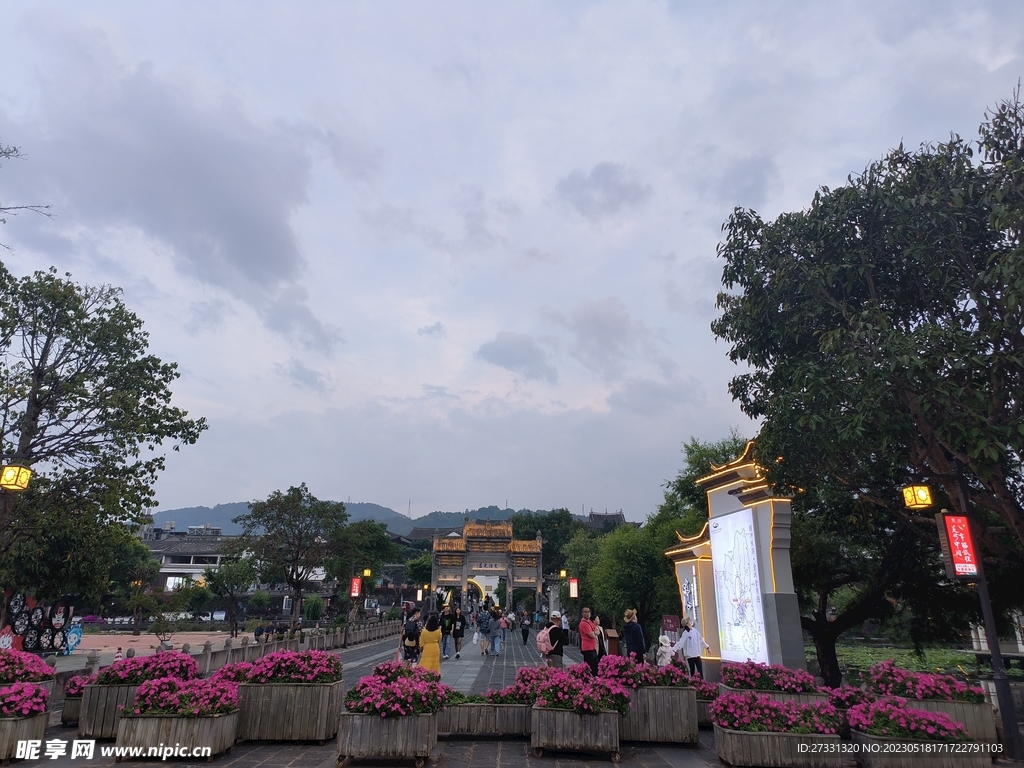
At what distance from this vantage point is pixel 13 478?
10891 mm

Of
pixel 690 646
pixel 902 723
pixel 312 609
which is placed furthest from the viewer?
pixel 312 609

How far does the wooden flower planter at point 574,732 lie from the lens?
727cm

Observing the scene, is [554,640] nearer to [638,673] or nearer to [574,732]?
[638,673]

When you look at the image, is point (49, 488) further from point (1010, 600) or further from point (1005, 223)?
point (1010, 600)

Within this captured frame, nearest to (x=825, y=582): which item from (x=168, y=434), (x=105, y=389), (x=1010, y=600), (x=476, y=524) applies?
(x=1010, y=600)

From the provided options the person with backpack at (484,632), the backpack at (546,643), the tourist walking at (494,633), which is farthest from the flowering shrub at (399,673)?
the person with backpack at (484,632)

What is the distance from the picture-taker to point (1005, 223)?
9195mm

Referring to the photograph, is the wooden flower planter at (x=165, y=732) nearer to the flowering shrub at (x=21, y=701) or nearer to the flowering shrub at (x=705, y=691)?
the flowering shrub at (x=21, y=701)

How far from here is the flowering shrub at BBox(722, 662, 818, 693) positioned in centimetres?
870

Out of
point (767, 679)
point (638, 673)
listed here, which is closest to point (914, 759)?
point (767, 679)

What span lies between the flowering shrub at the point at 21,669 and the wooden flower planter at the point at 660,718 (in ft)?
25.1

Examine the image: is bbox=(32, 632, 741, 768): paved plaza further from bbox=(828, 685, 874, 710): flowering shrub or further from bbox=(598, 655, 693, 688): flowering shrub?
bbox=(828, 685, 874, 710): flowering shrub

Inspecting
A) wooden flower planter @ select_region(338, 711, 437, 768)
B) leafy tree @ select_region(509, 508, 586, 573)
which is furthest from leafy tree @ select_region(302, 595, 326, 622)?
wooden flower planter @ select_region(338, 711, 437, 768)

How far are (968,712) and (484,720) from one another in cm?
614
